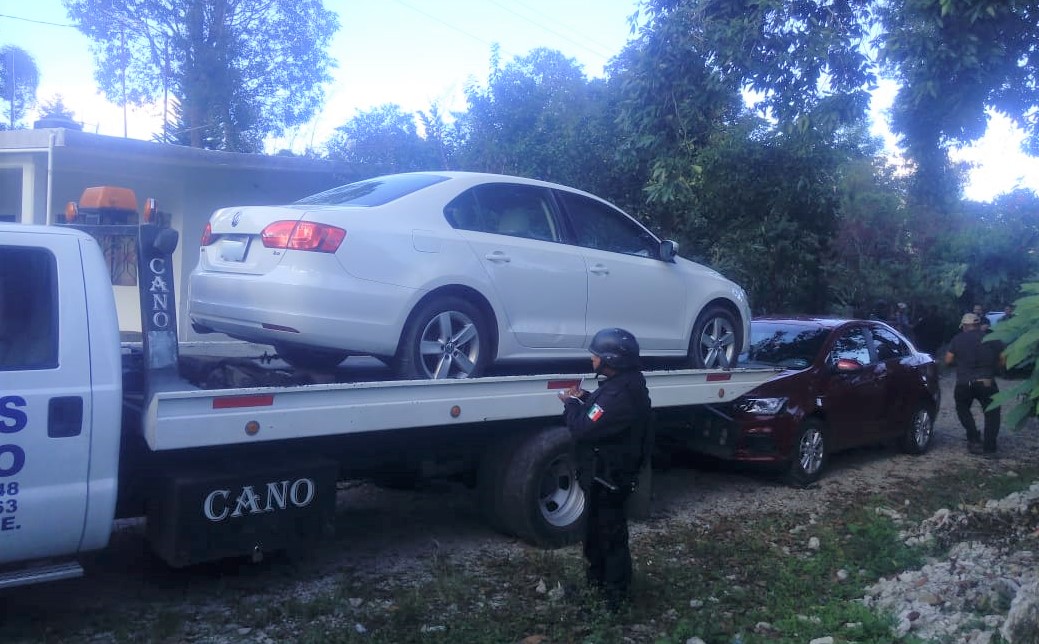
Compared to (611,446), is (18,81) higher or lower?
higher

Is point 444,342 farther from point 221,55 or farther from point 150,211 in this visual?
point 221,55

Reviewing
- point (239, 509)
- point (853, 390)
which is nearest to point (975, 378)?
point (853, 390)

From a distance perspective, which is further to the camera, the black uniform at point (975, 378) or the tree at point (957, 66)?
the black uniform at point (975, 378)

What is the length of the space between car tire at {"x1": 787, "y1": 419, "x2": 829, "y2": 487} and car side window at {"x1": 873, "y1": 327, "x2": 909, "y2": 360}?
1.60 m

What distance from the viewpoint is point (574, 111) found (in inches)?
592

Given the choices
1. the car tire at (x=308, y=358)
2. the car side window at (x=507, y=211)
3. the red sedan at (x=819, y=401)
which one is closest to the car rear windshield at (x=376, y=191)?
the car side window at (x=507, y=211)

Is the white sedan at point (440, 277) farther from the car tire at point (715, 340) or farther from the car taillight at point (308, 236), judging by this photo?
the car tire at point (715, 340)

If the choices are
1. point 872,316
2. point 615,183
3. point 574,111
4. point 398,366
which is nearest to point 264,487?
point 398,366

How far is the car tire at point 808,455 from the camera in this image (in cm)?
838

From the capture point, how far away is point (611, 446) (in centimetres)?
512

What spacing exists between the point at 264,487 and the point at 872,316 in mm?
18656

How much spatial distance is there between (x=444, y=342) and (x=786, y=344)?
4.61 meters

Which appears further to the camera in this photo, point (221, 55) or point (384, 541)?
point (221, 55)

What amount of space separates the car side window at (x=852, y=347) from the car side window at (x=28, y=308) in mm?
6885
